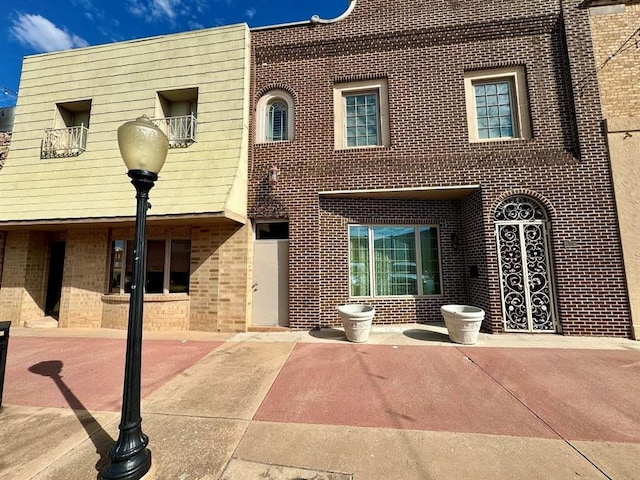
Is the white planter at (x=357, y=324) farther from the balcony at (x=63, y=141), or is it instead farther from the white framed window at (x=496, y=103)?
the balcony at (x=63, y=141)

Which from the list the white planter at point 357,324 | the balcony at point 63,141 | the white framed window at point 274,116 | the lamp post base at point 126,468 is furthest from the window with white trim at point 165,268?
the lamp post base at point 126,468

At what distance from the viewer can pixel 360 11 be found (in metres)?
7.66

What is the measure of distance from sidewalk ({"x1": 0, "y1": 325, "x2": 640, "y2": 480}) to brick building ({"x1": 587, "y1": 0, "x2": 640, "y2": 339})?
2106mm

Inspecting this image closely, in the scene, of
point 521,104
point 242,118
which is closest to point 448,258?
point 521,104

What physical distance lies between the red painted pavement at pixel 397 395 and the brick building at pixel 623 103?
12.0 feet

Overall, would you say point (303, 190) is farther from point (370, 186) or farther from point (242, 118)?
point (242, 118)

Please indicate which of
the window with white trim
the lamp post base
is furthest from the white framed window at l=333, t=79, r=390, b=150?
the lamp post base

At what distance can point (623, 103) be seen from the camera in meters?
6.56

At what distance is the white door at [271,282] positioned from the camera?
728 cm

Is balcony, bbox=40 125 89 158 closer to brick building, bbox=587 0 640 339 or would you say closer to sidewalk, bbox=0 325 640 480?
sidewalk, bbox=0 325 640 480

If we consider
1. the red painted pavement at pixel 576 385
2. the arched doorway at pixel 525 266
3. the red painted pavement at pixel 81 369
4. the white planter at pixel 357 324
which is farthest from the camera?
the arched doorway at pixel 525 266

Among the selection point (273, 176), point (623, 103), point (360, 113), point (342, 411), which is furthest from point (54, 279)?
point (623, 103)

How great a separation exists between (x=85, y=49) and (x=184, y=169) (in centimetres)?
547

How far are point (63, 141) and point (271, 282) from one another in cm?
754
